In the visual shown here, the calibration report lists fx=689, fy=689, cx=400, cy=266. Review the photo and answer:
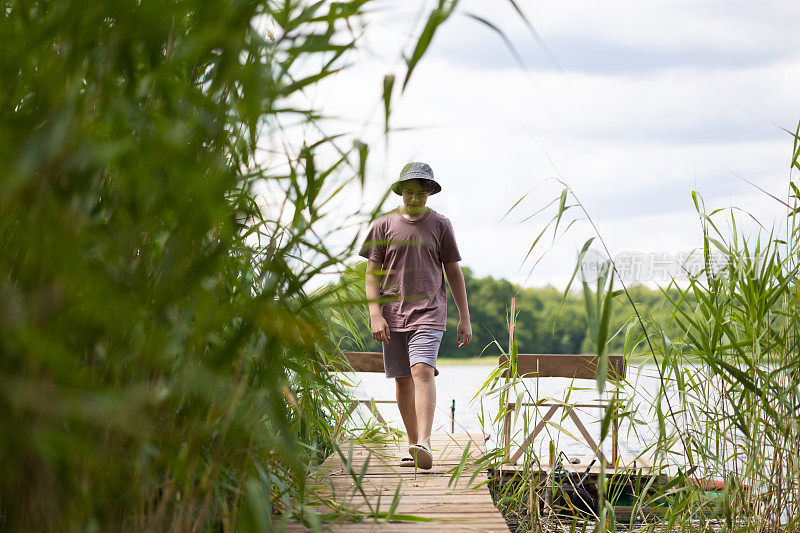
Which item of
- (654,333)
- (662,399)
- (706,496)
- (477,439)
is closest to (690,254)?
(654,333)

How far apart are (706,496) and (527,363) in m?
3.20

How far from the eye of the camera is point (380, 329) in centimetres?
324

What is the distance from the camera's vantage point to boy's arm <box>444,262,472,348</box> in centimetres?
341

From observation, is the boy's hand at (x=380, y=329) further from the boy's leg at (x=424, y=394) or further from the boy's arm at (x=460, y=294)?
the boy's arm at (x=460, y=294)

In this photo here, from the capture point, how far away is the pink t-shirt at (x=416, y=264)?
3205 mm

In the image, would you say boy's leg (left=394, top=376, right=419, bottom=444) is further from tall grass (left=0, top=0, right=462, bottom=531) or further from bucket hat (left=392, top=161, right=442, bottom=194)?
tall grass (left=0, top=0, right=462, bottom=531)

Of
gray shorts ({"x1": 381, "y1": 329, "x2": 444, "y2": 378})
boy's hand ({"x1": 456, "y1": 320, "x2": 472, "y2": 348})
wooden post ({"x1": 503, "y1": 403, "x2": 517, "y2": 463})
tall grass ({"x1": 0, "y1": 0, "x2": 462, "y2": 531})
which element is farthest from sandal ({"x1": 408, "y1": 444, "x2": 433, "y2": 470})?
tall grass ({"x1": 0, "y1": 0, "x2": 462, "y2": 531})

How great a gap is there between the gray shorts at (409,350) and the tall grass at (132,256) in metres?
1.90

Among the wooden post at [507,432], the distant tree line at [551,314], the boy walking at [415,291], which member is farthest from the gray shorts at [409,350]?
the wooden post at [507,432]

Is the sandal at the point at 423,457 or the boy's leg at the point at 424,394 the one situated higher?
the boy's leg at the point at 424,394

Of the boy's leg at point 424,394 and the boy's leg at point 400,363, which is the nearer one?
the boy's leg at point 424,394

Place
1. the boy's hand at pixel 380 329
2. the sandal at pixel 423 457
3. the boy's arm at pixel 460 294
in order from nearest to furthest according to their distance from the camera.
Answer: the sandal at pixel 423 457
the boy's hand at pixel 380 329
the boy's arm at pixel 460 294

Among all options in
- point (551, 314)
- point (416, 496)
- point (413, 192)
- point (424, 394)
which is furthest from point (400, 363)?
point (551, 314)

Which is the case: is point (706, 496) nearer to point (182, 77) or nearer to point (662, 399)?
point (662, 399)
